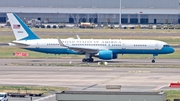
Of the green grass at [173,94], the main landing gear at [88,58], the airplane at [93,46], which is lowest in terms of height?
the main landing gear at [88,58]

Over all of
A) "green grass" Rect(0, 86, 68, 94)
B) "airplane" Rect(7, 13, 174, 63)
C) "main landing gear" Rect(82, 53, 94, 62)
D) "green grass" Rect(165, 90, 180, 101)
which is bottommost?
"main landing gear" Rect(82, 53, 94, 62)

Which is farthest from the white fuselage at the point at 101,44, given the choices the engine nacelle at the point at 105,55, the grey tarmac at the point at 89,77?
the grey tarmac at the point at 89,77

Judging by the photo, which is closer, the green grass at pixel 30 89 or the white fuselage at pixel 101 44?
the green grass at pixel 30 89

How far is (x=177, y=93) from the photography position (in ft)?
163

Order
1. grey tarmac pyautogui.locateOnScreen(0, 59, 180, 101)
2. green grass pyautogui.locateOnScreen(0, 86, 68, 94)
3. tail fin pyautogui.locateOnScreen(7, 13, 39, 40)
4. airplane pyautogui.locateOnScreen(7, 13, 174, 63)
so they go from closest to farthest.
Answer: green grass pyautogui.locateOnScreen(0, 86, 68, 94) < grey tarmac pyautogui.locateOnScreen(0, 59, 180, 101) < airplane pyautogui.locateOnScreen(7, 13, 174, 63) < tail fin pyautogui.locateOnScreen(7, 13, 39, 40)

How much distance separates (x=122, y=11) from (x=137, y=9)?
4.92 metres

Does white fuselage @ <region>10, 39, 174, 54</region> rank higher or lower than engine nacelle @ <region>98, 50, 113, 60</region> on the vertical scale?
higher

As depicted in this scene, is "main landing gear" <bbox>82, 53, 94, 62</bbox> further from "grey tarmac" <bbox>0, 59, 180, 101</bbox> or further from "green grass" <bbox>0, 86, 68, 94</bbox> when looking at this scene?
"green grass" <bbox>0, 86, 68, 94</bbox>

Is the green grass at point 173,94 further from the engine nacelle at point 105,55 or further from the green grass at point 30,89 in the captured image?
the engine nacelle at point 105,55

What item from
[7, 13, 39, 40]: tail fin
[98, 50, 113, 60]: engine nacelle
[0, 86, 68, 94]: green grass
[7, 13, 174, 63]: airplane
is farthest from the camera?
[7, 13, 39, 40]: tail fin

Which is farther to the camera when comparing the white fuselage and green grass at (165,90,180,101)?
the white fuselage

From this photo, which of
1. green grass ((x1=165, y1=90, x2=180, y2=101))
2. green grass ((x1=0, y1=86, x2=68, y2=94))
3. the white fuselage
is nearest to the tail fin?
the white fuselage

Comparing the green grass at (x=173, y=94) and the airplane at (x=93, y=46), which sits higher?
the airplane at (x=93, y=46)

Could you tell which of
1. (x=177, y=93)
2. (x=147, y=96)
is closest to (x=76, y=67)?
(x=177, y=93)
